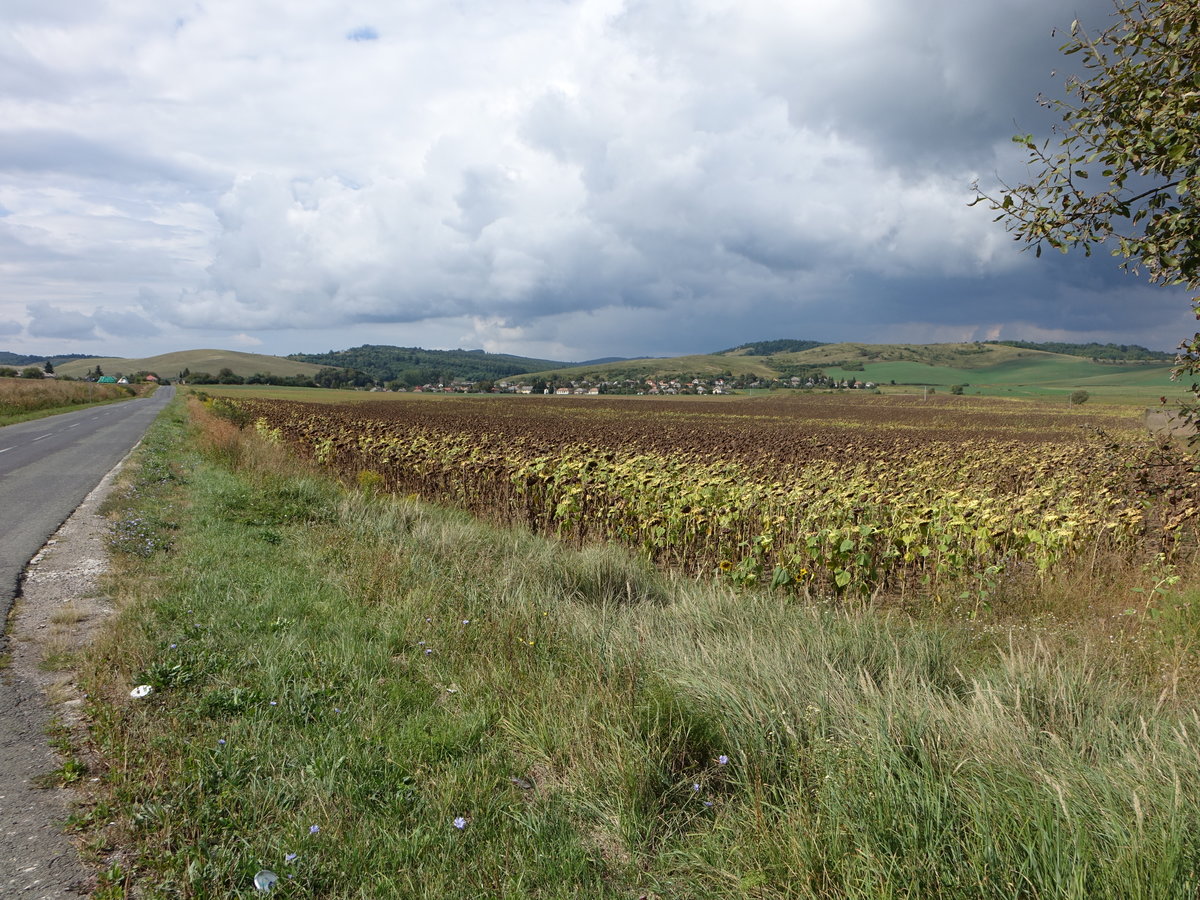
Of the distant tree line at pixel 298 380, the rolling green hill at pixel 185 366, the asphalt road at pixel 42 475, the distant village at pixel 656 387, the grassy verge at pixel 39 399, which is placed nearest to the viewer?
the asphalt road at pixel 42 475

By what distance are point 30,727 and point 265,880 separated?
2405 mm

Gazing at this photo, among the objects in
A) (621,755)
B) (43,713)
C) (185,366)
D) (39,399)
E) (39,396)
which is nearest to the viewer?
(621,755)

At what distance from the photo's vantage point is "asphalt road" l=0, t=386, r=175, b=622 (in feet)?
28.1

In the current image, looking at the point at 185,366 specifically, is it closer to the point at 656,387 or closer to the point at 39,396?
the point at 656,387

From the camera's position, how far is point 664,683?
13.4ft

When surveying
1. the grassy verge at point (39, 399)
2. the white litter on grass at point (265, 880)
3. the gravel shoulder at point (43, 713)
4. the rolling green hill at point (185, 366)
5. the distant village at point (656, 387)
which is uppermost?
the rolling green hill at point (185, 366)

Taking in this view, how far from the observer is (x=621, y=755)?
132 inches

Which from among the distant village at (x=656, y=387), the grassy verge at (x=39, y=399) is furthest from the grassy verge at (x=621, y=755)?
the distant village at (x=656, y=387)

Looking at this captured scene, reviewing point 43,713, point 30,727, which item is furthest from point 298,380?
point 30,727

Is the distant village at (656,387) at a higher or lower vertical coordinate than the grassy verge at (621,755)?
lower

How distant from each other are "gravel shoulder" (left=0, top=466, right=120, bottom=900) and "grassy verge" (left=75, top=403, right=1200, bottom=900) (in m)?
0.20

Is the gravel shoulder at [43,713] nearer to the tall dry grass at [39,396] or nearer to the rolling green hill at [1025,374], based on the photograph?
the tall dry grass at [39,396]

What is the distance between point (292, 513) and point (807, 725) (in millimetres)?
8797

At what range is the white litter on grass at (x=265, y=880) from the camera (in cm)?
271
